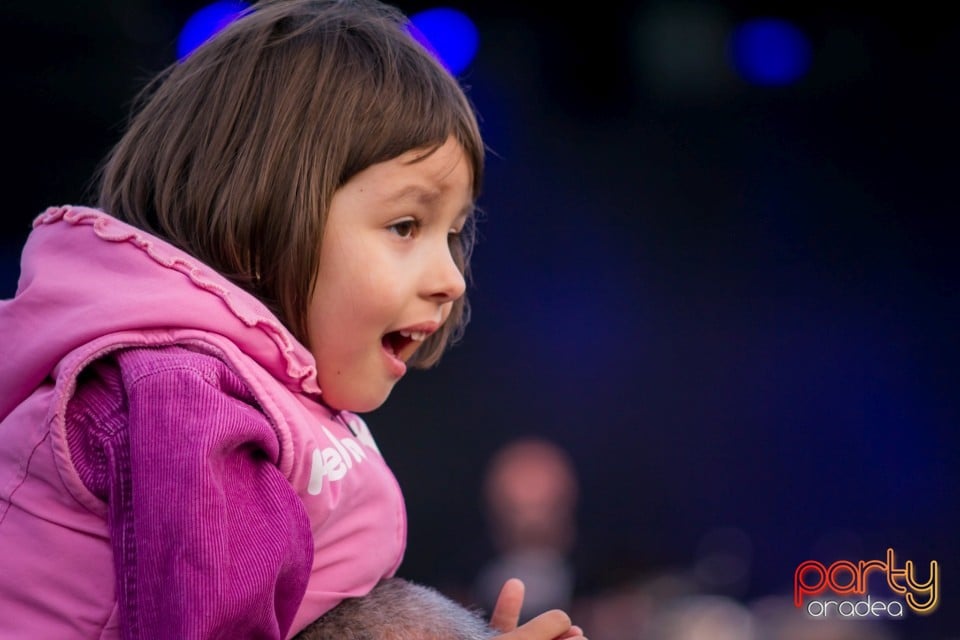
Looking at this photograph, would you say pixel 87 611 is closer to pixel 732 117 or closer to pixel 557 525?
pixel 557 525

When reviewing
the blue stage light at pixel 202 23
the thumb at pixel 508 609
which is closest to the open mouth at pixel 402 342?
the thumb at pixel 508 609

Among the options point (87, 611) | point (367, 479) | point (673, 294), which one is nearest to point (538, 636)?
point (367, 479)

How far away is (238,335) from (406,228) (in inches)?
10.7

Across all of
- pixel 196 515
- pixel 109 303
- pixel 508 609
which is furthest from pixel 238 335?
pixel 508 609

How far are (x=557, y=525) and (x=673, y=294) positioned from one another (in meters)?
1.04

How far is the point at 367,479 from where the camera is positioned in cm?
104

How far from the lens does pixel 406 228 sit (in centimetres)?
111

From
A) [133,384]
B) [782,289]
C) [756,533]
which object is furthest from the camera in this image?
[782,289]

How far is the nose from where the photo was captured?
1.11 m

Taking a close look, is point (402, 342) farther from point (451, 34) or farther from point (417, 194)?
point (451, 34)

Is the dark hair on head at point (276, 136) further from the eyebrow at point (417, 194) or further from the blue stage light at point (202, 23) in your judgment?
the blue stage light at point (202, 23)

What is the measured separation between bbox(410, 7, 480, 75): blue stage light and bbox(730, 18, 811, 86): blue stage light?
1.01 m

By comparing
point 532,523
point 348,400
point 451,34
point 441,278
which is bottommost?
point 532,523

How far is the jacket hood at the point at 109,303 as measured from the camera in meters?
0.86
